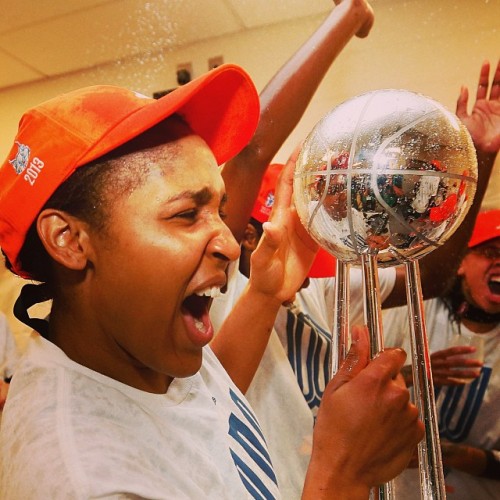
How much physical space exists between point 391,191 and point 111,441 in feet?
1.14

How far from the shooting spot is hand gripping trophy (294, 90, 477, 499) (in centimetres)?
46

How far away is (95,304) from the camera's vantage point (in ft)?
1.81

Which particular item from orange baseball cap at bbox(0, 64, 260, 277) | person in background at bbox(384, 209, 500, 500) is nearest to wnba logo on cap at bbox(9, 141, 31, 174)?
orange baseball cap at bbox(0, 64, 260, 277)

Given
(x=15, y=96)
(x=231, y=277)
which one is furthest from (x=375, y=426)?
(x=15, y=96)

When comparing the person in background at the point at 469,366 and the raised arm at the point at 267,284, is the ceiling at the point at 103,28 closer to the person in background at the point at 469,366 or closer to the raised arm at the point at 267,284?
the raised arm at the point at 267,284

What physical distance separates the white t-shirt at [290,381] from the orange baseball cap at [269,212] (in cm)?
8

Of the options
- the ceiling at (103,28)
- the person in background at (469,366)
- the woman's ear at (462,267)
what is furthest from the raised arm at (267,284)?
the woman's ear at (462,267)

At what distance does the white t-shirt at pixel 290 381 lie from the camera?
37.4 inches

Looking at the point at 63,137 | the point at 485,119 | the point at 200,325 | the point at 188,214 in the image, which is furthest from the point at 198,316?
the point at 485,119

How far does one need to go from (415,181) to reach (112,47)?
40.9 inches

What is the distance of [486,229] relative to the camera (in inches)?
53.5

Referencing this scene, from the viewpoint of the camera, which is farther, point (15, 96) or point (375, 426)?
point (15, 96)

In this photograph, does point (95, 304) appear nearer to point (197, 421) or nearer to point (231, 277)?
point (197, 421)

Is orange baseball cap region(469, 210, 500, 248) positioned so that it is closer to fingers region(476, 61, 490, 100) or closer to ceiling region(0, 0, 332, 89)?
fingers region(476, 61, 490, 100)
